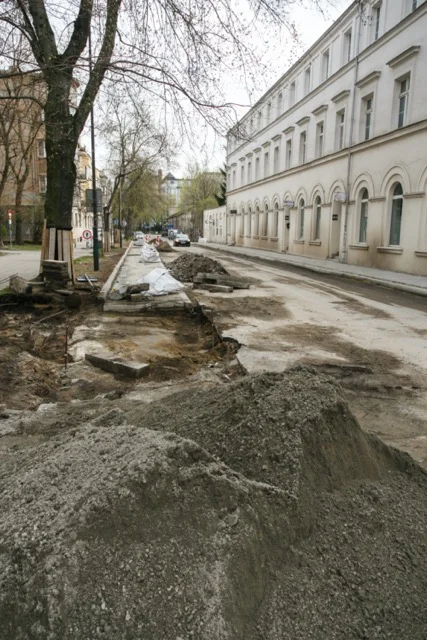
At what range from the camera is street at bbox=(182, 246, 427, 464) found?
477cm

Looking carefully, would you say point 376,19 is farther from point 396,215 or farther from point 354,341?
point 354,341

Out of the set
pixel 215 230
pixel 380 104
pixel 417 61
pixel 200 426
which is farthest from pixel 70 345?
pixel 215 230

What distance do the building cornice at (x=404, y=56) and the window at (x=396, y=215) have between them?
179 inches

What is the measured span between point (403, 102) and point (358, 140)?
3.51 meters

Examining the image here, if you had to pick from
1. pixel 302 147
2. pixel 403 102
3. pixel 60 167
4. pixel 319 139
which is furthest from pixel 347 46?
pixel 60 167

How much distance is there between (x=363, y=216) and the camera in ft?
75.5

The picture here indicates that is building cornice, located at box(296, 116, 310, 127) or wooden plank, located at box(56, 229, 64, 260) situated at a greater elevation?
building cornice, located at box(296, 116, 310, 127)

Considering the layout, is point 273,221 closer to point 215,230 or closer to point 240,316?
point 215,230

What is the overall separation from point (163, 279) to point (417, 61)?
529 inches

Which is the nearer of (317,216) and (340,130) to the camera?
(340,130)

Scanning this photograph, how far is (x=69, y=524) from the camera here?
194cm

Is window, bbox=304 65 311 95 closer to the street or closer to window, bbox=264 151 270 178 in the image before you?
window, bbox=264 151 270 178

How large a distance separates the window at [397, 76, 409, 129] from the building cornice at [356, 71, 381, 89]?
1.64m

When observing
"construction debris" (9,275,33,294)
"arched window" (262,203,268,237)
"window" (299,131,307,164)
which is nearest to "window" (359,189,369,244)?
"window" (299,131,307,164)
